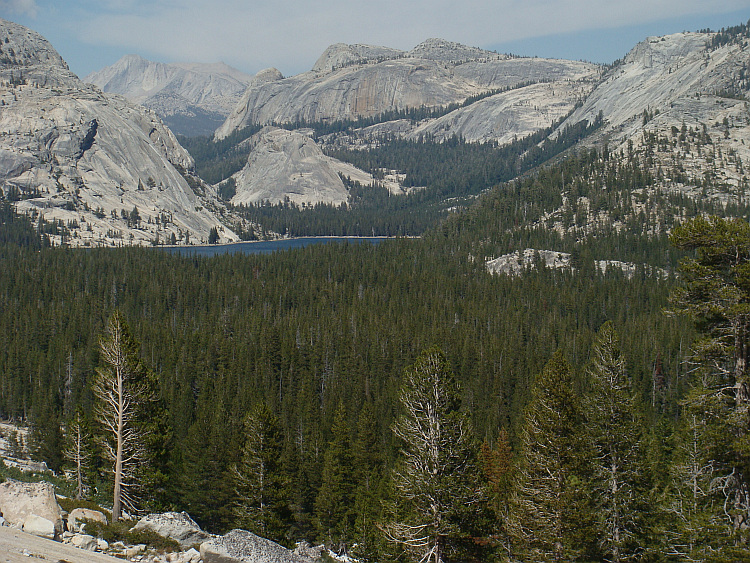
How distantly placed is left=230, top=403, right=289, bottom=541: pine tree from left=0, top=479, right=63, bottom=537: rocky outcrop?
16329mm

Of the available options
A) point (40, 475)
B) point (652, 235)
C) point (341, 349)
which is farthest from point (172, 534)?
point (652, 235)

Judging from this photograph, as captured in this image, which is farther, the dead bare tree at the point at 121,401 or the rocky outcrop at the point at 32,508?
the dead bare tree at the point at 121,401

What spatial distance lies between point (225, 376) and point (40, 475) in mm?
51362

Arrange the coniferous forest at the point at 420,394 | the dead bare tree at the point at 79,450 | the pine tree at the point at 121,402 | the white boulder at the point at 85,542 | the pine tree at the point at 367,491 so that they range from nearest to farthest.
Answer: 1. the coniferous forest at the point at 420,394
2. the white boulder at the point at 85,542
3. the pine tree at the point at 121,402
4. the pine tree at the point at 367,491
5. the dead bare tree at the point at 79,450

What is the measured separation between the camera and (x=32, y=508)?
1134 inches

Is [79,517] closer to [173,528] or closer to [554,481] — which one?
[173,528]

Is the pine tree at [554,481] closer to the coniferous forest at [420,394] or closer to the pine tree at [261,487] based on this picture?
the coniferous forest at [420,394]

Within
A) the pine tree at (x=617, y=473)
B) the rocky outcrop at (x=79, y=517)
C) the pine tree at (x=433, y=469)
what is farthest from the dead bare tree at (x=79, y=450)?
the pine tree at (x=617, y=473)

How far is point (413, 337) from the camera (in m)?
121

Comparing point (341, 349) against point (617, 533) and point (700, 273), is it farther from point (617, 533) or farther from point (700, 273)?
point (700, 273)

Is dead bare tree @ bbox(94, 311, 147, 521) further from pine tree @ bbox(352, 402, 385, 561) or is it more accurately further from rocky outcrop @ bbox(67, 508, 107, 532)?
pine tree @ bbox(352, 402, 385, 561)

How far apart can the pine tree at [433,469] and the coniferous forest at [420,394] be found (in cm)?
12

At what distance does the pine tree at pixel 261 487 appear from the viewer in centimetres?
4431

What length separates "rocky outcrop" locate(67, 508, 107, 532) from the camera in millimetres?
30678
